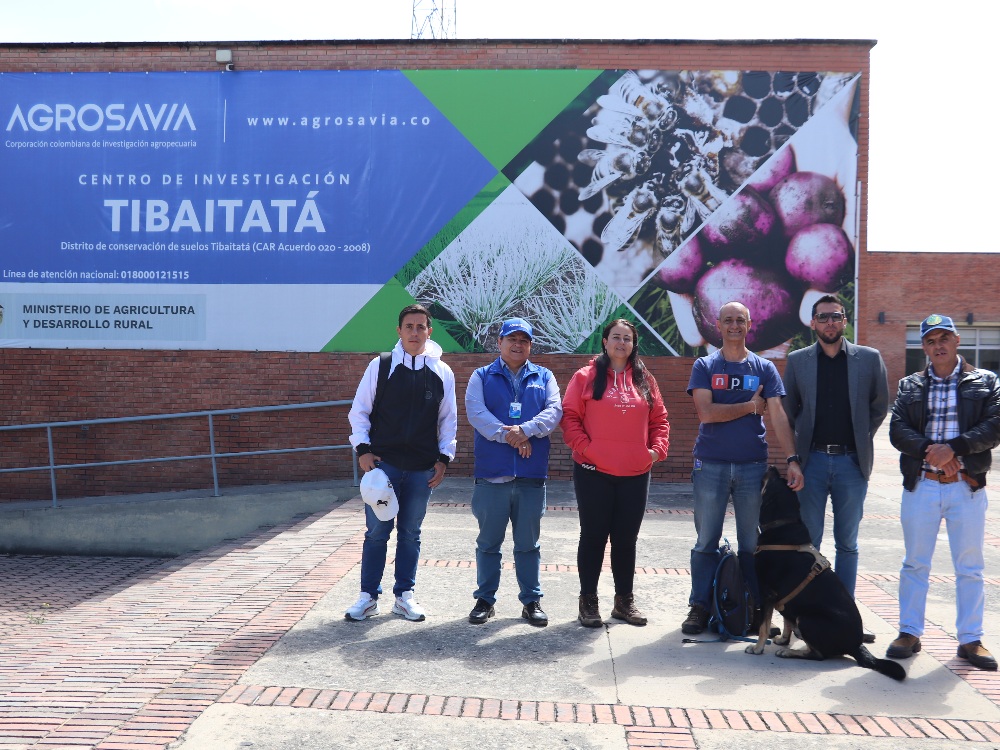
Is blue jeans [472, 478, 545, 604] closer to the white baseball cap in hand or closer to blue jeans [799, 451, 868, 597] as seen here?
the white baseball cap in hand

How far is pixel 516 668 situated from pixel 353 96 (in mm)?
8800

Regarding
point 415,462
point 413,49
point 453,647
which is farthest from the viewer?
point 413,49

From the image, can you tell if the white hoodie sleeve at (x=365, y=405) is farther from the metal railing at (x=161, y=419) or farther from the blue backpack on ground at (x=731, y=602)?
the metal railing at (x=161, y=419)

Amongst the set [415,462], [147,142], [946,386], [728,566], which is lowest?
[728,566]

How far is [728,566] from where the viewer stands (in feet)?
15.6

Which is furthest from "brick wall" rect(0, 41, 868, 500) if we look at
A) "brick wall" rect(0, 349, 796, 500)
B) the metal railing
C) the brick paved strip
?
the brick paved strip

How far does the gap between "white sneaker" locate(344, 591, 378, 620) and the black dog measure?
2.12m

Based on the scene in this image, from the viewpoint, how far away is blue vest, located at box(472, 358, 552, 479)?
16.7 ft

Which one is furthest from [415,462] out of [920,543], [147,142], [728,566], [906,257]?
[906,257]

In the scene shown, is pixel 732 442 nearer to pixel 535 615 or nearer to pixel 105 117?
pixel 535 615

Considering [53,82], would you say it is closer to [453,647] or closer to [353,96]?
[353,96]

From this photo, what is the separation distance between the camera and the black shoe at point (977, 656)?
446 cm

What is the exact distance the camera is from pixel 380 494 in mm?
4961

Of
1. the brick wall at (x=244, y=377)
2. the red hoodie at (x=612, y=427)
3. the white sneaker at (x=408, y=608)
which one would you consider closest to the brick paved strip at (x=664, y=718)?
the white sneaker at (x=408, y=608)
